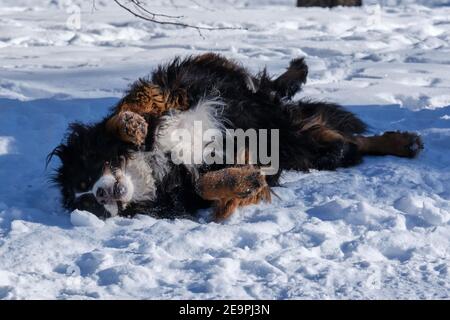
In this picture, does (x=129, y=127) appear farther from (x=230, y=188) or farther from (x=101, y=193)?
(x=230, y=188)

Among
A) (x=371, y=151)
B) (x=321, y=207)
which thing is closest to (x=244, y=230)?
(x=321, y=207)

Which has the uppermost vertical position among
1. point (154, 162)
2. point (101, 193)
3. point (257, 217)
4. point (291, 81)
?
point (291, 81)

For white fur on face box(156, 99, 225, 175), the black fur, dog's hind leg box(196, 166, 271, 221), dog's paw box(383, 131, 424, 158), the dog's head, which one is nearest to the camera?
dog's hind leg box(196, 166, 271, 221)

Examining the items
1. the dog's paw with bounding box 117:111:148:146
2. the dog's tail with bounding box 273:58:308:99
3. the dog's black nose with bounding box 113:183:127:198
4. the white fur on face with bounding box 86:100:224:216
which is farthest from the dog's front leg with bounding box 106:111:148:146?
the dog's tail with bounding box 273:58:308:99

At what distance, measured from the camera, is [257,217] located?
470cm

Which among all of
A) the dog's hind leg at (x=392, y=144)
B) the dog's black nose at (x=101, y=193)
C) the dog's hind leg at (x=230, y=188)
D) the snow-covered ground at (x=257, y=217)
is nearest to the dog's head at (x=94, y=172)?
the dog's black nose at (x=101, y=193)

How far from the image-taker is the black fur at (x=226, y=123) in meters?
4.92

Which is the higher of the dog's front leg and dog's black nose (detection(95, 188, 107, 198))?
the dog's front leg

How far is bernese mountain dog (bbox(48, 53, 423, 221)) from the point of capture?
480 centimetres

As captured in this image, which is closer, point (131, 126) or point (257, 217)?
point (257, 217)

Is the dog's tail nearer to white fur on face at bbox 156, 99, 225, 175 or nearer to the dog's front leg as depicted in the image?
white fur on face at bbox 156, 99, 225, 175

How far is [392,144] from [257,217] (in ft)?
4.97

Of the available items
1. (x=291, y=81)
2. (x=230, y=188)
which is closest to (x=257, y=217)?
(x=230, y=188)

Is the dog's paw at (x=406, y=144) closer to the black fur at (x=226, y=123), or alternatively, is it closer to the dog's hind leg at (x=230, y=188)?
the black fur at (x=226, y=123)
